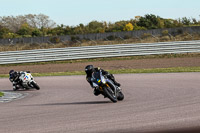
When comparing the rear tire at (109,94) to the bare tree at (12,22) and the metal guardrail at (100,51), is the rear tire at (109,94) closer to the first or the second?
the metal guardrail at (100,51)

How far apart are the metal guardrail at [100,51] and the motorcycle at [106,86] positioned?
18.7m

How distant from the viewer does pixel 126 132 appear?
727 centimetres

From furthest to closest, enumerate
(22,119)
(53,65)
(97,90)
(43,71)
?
(53,65)
(43,71)
(97,90)
(22,119)

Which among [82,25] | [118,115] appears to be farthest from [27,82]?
[82,25]

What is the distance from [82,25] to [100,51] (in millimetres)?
33706

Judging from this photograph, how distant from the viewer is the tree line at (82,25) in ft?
183

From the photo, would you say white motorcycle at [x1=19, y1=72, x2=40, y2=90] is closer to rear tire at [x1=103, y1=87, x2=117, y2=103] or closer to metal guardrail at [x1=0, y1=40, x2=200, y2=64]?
rear tire at [x1=103, y1=87, x2=117, y2=103]

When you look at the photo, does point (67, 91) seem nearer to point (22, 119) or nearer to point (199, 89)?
point (199, 89)

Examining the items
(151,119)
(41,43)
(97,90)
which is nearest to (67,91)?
(97,90)

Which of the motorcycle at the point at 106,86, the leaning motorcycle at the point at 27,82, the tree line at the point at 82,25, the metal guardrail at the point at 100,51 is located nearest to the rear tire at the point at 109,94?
the motorcycle at the point at 106,86

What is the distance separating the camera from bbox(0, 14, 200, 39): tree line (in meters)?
55.8

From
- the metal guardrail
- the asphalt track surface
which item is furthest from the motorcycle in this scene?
the metal guardrail

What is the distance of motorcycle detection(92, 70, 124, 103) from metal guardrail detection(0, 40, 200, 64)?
18.7m

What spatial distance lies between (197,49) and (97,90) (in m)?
18.9
